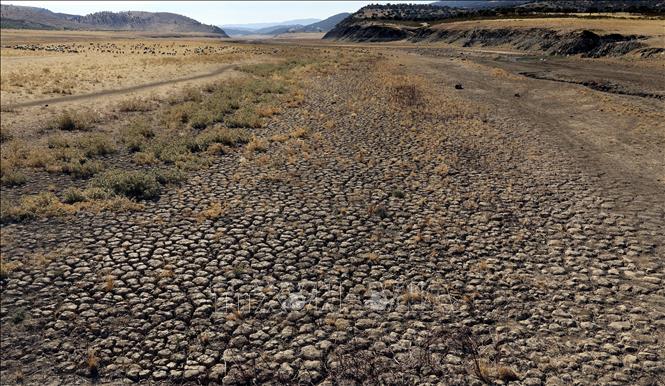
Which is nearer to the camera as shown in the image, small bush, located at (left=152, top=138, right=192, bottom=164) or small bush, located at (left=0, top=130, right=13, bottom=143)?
small bush, located at (left=152, top=138, right=192, bottom=164)

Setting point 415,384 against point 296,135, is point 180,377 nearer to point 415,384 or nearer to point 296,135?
point 415,384

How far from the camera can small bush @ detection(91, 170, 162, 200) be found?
14.3m

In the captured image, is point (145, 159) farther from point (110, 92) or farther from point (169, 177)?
point (110, 92)

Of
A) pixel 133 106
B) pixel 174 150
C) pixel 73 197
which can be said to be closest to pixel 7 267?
pixel 73 197

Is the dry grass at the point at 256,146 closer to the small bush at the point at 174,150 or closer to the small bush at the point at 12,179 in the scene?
the small bush at the point at 174,150

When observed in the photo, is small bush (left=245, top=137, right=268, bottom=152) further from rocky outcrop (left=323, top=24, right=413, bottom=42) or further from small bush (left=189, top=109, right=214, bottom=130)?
rocky outcrop (left=323, top=24, right=413, bottom=42)

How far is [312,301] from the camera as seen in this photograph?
362 inches

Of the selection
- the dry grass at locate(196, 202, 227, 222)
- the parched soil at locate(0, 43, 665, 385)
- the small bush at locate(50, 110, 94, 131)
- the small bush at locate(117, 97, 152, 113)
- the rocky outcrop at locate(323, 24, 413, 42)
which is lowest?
the parched soil at locate(0, 43, 665, 385)

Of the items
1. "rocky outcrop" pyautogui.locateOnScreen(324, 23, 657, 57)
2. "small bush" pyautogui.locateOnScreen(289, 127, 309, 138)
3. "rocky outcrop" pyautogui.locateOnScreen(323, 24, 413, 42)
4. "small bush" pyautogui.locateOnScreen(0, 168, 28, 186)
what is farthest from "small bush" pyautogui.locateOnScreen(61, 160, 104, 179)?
"rocky outcrop" pyautogui.locateOnScreen(323, 24, 413, 42)

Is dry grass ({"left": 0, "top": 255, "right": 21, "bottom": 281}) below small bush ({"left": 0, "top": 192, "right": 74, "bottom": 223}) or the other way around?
below

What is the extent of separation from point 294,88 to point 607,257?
3072 cm

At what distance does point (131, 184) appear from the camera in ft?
48.0

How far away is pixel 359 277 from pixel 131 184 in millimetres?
9288

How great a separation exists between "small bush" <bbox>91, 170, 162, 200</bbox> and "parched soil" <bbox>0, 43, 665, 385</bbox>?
0.76 metres
